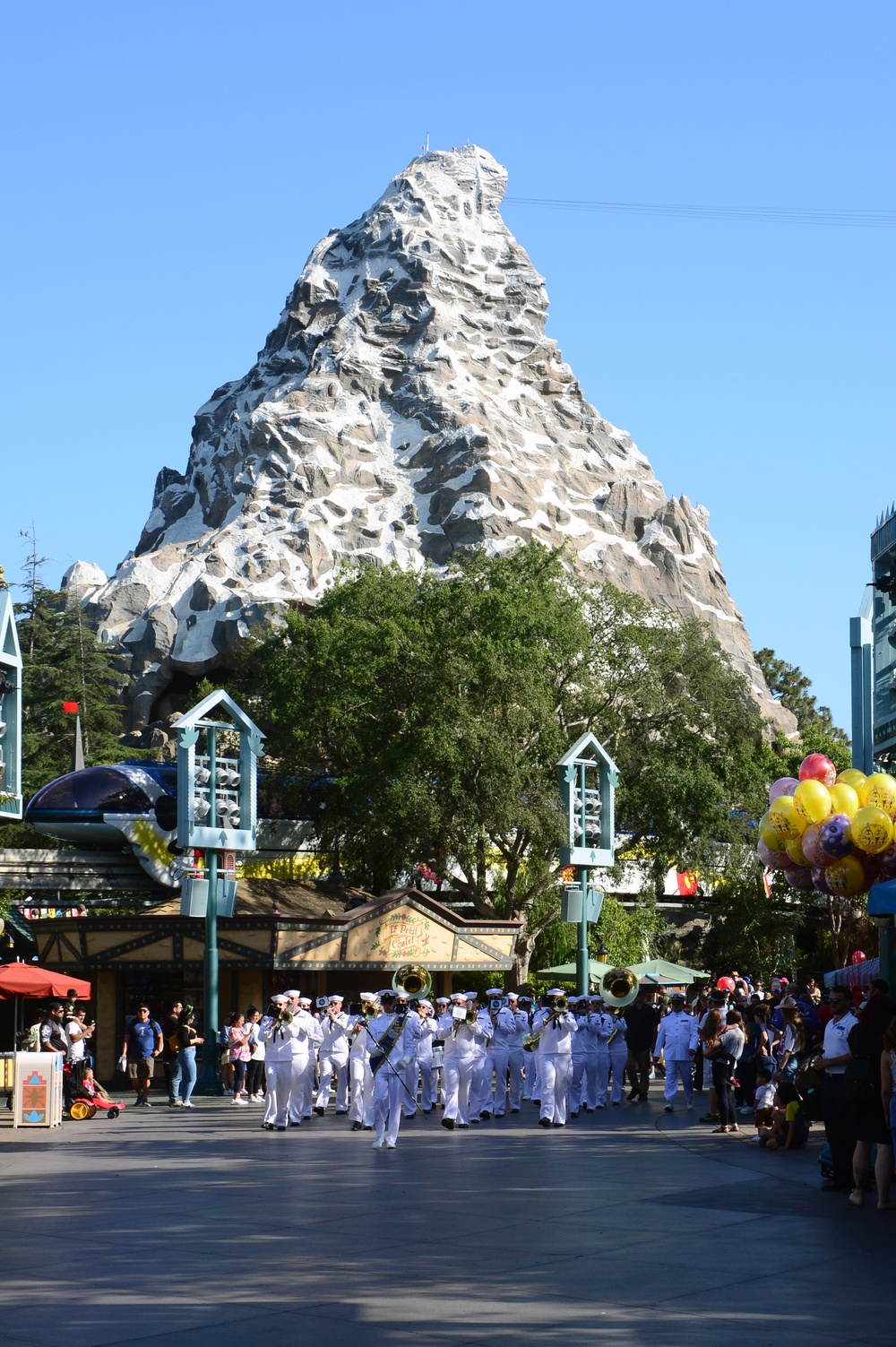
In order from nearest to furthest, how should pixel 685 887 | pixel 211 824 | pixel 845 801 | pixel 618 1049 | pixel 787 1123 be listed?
1. pixel 845 801
2. pixel 787 1123
3. pixel 618 1049
4. pixel 211 824
5. pixel 685 887

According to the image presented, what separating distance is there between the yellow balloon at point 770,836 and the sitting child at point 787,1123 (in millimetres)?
2630

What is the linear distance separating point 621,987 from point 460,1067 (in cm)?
739

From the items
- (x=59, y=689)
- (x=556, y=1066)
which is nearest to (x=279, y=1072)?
(x=556, y=1066)

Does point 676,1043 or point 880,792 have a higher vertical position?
point 880,792

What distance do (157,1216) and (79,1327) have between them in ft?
14.0

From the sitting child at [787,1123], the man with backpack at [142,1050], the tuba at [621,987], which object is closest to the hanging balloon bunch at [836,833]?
the sitting child at [787,1123]

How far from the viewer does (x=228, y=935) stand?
1203 inches

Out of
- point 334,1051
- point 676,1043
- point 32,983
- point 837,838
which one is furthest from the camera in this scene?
point 334,1051

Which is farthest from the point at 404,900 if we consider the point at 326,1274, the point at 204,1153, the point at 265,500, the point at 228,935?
the point at 265,500

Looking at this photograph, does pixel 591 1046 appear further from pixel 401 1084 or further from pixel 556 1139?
pixel 401 1084

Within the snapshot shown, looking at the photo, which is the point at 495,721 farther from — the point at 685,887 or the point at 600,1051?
the point at 685,887

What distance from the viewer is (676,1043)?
23516 millimetres

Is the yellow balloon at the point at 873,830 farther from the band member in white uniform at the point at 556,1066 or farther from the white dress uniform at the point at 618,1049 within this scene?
the white dress uniform at the point at 618,1049

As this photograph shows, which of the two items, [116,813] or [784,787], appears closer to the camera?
[784,787]
